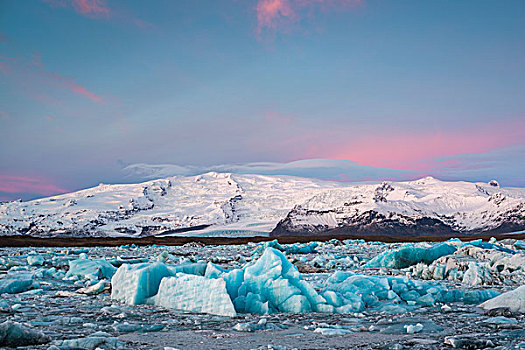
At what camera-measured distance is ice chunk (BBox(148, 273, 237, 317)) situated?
5250mm

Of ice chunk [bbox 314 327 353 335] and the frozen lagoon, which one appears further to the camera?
ice chunk [bbox 314 327 353 335]

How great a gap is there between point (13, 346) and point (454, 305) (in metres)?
5.51

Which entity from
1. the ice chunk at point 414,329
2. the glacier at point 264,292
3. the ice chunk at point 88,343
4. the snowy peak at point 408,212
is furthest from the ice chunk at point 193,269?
the snowy peak at point 408,212

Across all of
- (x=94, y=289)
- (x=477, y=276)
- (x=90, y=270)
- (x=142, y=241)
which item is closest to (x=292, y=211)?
(x=142, y=241)

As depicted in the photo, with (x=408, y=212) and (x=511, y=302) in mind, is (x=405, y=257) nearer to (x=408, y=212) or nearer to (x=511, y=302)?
(x=511, y=302)

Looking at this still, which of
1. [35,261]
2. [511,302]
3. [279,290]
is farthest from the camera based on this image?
[35,261]

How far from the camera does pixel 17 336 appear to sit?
3361mm

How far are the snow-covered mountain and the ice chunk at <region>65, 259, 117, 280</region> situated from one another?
221 feet

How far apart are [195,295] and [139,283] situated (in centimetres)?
108

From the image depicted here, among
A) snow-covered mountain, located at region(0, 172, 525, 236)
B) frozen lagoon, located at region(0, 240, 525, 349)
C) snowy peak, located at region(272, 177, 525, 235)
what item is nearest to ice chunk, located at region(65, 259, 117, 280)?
frozen lagoon, located at region(0, 240, 525, 349)

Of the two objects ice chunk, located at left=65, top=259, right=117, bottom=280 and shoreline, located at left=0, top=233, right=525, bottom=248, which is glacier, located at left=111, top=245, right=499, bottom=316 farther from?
shoreline, located at left=0, top=233, right=525, bottom=248

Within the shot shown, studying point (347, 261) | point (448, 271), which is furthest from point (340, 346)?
point (347, 261)

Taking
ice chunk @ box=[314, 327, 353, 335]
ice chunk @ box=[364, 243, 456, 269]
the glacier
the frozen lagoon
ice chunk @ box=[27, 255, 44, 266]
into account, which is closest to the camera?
the frozen lagoon

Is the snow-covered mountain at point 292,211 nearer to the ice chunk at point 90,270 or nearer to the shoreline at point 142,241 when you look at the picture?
the shoreline at point 142,241
